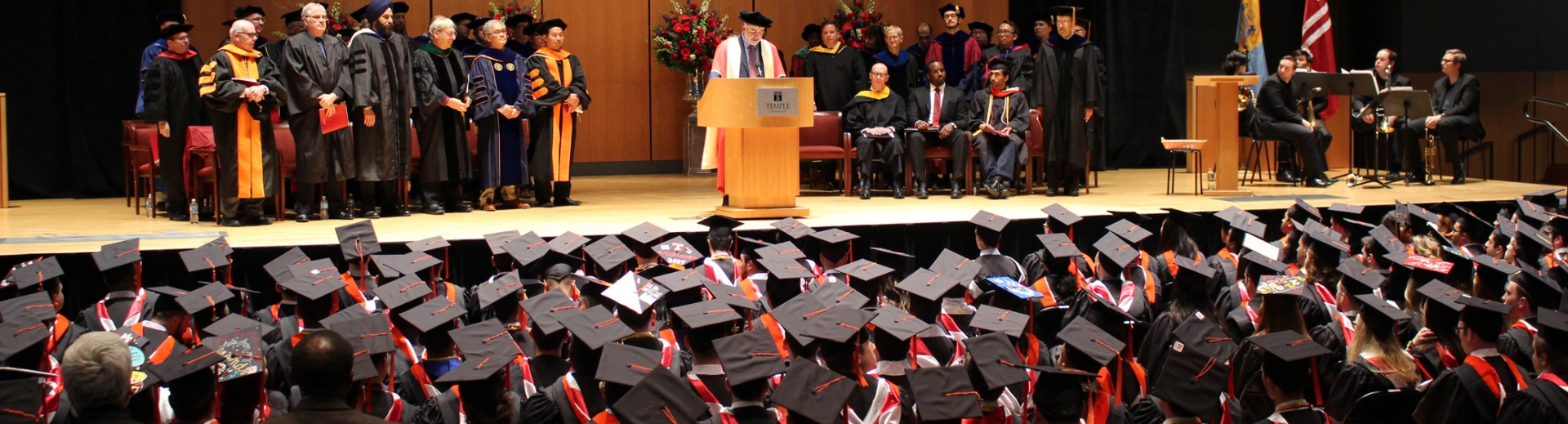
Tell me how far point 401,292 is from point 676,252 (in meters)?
1.39

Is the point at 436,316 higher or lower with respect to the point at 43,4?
lower

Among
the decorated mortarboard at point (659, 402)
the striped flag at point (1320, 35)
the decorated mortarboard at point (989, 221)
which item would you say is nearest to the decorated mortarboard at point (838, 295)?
the decorated mortarboard at point (659, 402)

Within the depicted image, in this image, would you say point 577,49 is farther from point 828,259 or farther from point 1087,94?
point 828,259

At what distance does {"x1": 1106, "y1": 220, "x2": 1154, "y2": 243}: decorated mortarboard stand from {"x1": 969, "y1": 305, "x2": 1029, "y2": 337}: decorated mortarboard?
5.12 ft

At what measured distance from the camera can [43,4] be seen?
32.2 feet

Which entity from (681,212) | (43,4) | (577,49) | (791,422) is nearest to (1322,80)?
(681,212)

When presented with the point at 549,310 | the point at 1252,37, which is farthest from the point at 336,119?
the point at 1252,37

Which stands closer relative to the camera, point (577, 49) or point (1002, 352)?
point (1002, 352)

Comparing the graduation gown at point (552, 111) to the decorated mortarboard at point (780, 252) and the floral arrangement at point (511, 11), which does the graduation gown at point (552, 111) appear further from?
the decorated mortarboard at point (780, 252)

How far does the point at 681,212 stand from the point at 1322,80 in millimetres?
5665

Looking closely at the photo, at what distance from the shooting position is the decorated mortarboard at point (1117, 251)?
16.6 ft

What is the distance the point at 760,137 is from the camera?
752cm

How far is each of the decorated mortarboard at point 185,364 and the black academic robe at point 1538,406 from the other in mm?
3382

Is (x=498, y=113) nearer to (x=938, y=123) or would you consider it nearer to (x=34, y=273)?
(x=938, y=123)
